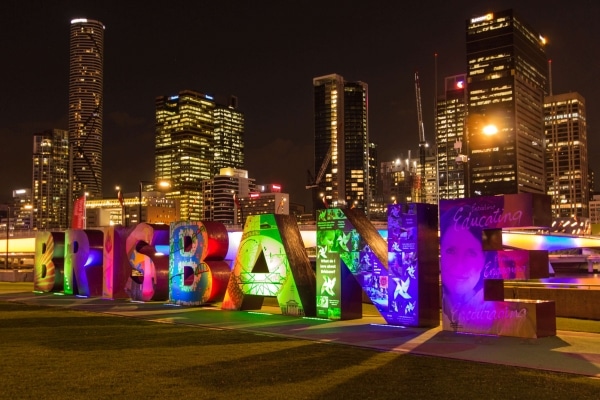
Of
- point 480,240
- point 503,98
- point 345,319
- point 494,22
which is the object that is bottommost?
point 345,319

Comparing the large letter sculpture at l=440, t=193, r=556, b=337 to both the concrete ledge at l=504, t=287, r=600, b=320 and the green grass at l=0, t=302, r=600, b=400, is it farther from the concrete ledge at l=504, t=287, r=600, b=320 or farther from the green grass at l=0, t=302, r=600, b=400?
the concrete ledge at l=504, t=287, r=600, b=320

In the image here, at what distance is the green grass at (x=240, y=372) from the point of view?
989 cm

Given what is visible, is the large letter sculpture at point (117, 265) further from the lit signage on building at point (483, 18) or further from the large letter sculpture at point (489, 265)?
the lit signage on building at point (483, 18)

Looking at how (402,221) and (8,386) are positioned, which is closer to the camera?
(8,386)

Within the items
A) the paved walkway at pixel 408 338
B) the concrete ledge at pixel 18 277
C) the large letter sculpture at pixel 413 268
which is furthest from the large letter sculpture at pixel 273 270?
the concrete ledge at pixel 18 277

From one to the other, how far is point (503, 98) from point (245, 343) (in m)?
174

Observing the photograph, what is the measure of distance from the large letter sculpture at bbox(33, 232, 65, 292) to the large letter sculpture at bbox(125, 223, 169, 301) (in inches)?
252

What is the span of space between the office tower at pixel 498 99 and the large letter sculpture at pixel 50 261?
137604 mm

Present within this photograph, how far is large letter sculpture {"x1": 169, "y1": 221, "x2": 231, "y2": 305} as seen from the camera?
82.8ft

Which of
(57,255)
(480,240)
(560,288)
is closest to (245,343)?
(480,240)

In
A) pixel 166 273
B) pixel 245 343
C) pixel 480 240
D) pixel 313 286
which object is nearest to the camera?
pixel 245 343

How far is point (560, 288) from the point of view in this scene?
72.7 feet

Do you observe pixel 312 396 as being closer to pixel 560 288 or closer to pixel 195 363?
pixel 195 363

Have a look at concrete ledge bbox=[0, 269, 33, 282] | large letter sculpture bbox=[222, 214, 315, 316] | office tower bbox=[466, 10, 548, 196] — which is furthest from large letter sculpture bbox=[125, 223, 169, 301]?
office tower bbox=[466, 10, 548, 196]
